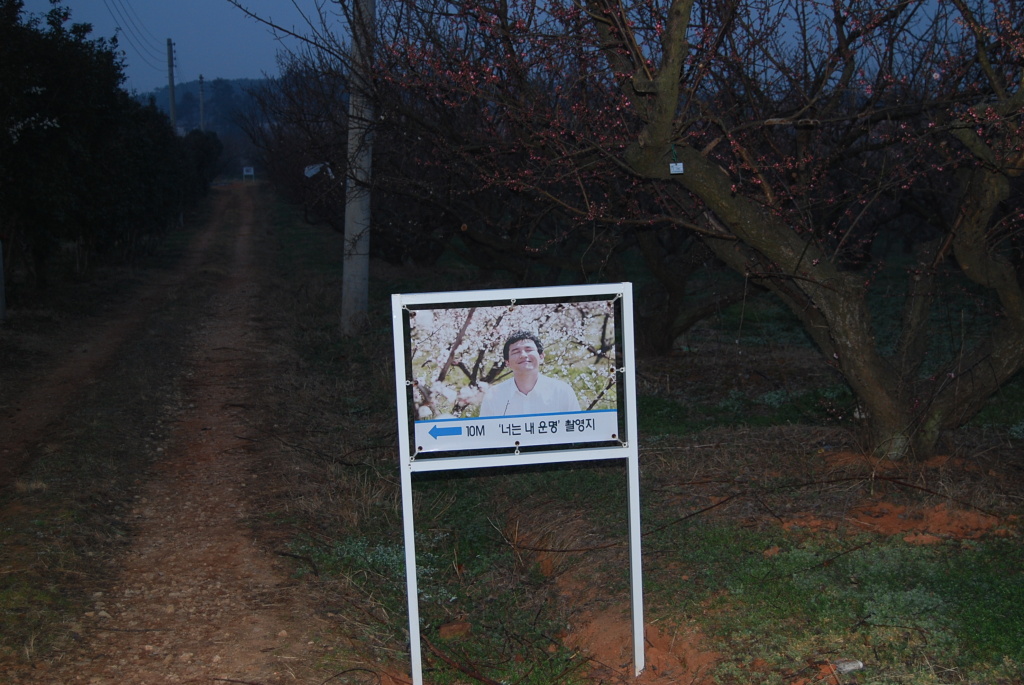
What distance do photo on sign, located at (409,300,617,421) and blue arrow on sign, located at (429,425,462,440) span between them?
46mm

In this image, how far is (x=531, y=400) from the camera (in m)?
4.08

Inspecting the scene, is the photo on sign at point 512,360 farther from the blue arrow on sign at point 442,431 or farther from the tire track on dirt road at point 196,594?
the tire track on dirt road at point 196,594

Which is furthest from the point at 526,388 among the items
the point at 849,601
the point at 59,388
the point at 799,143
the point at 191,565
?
the point at 59,388

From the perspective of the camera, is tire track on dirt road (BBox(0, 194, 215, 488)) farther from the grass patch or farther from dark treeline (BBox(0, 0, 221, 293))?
the grass patch

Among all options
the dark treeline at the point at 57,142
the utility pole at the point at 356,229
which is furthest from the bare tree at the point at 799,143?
the dark treeline at the point at 57,142

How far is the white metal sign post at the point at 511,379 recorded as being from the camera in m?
4.01

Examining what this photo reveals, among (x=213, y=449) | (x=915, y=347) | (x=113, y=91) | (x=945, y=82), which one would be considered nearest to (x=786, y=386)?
(x=915, y=347)

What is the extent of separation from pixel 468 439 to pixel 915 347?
4137mm

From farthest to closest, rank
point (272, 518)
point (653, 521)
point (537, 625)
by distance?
point (272, 518) → point (653, 521) → point (537, 625)

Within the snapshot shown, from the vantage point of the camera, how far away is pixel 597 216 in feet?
20.2

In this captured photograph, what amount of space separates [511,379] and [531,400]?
123 millimetres

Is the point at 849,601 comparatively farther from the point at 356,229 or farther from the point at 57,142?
the point at 57,142

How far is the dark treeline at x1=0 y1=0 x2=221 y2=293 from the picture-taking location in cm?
1428

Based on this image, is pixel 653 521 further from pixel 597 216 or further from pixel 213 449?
pixel 213 449
